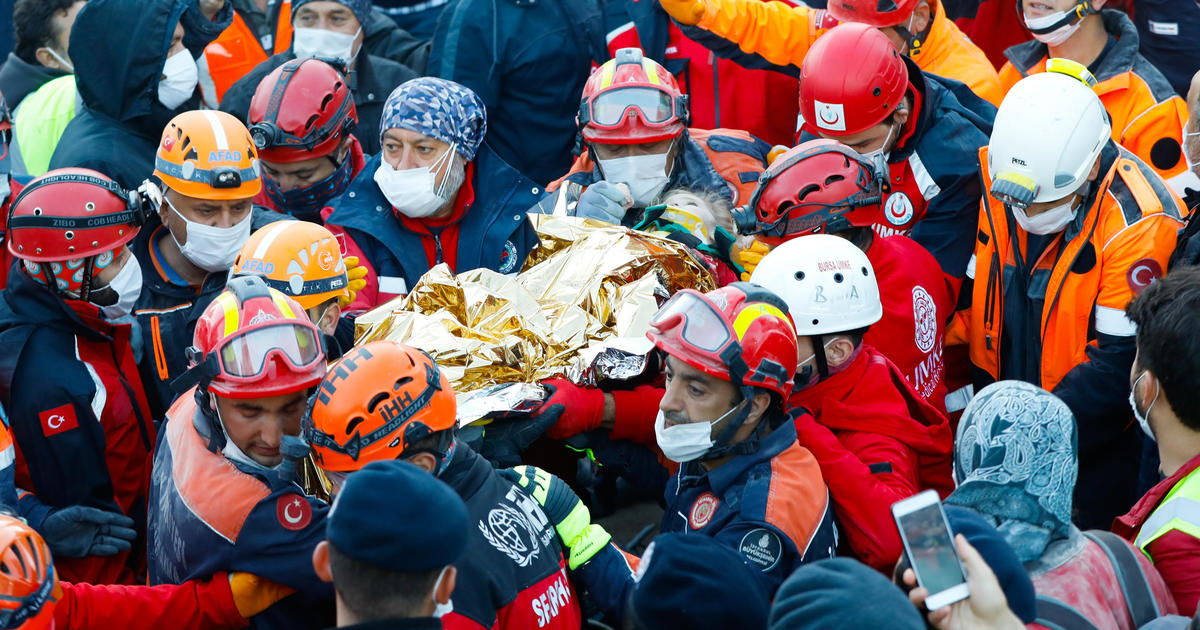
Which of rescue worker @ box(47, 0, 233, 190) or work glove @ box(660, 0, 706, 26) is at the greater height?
work glove @ box(660, 0, 706, 26)

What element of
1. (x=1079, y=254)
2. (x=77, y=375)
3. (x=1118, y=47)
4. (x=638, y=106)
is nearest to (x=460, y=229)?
(x=638, y=106)

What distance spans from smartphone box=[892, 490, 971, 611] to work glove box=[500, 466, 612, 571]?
1.43 meters

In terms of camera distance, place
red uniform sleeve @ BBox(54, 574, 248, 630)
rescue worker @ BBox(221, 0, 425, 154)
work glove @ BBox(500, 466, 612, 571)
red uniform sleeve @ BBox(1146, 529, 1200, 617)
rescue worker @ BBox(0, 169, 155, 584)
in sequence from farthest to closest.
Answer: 1. rescue worker @ BBox(221, 0, 425, 154)
2. rescue worker @ BBox(0, 169, 155, 584)
3. work glove @ BBox(500, 466, 612, 571)
4. red uniform sleeve @ BBox(54, 574, 248, 630)
5. red uniform sleeve @ BBox(1146, 529, 1200, 617)

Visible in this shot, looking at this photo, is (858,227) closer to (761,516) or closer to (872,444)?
(872,444)

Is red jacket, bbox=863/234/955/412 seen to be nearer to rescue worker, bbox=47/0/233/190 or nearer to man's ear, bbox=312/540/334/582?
man's ear, bbox=312/540/334/582

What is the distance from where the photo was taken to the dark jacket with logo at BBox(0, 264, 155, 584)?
13.3ft

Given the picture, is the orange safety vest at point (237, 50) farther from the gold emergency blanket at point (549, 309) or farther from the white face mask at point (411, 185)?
the gold emergency blanket at point (549, 309)

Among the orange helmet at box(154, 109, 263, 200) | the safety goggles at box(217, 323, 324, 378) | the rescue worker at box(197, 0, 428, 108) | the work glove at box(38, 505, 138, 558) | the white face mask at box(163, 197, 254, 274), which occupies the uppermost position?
the safety goggles at box(217, 323, 324, 378)

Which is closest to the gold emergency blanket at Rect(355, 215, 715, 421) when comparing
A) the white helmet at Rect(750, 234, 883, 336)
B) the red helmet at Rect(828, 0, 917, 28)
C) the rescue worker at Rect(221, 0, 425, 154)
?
the white helmet at Rect(750, 234, 883, 336)

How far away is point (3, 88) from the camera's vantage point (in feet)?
21.6

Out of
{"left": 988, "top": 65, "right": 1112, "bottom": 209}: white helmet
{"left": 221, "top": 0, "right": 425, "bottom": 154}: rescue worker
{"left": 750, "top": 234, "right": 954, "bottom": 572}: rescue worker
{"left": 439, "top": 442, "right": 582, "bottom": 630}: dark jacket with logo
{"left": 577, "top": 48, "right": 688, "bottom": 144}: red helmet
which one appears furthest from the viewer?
{"left": 221, "top": 0, "right": 425, "bottom": 154}: rescue worker

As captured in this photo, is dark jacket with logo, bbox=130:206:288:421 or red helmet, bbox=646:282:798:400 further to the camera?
dark jacket with logo, bbox=130:206:288:421

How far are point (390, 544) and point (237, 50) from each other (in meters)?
5.87

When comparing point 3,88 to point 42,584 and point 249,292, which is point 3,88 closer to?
point 249,292
